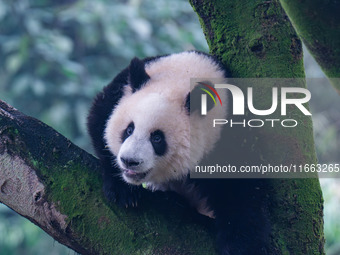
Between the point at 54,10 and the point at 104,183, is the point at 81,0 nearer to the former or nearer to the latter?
the point at 54,10

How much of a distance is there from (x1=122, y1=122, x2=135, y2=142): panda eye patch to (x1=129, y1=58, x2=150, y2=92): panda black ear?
0.27 metres

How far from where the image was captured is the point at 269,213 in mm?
2373

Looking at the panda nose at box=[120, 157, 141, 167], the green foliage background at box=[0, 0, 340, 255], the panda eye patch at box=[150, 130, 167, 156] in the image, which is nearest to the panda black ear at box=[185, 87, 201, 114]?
the panda eye patch at box=[150, 130, 167, 156]

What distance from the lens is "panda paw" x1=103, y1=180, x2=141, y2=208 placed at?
229cm

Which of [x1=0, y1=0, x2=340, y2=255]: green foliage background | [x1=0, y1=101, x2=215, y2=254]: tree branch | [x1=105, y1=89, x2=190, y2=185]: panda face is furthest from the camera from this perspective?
[x1=0, y1=0, x2=340, y2=255]: green foliage background

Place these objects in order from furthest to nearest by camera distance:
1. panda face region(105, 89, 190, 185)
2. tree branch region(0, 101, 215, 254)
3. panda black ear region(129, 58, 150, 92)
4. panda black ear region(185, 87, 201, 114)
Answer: panda black ear region(129, 58, 150, 92) < panda black ear region(185, 87, 201, 114) < panda face region(105, 89, 190, 185) < tree branch region(0, 101, 215, 254)

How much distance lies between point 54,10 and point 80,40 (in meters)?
0.65

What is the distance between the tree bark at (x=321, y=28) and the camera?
5.80 ft

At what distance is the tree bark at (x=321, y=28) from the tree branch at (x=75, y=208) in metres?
0.99

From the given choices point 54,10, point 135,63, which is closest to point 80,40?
point 54,10

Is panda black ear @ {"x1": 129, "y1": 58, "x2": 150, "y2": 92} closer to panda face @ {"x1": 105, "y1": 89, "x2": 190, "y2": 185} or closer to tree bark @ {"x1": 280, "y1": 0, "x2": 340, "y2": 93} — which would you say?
panda face @ {"x1": 105, "y1": 89, "x2": 190, "y2": 185}

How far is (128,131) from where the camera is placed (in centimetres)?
265

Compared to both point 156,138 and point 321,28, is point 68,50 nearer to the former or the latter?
point 156,138

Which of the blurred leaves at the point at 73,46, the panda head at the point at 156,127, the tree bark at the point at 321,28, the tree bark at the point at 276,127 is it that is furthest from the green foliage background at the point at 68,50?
the tree bark at the point at 321,28
